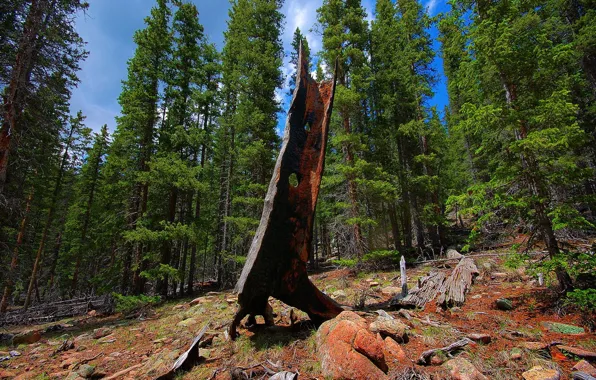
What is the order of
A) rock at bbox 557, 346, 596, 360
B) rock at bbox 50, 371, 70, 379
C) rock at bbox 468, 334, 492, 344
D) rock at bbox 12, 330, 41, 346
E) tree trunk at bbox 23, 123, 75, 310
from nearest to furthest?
rock at bbox 557, 346, 596, 360 → rock at bbox 468, 334, 492, 344 → rock at bbox 50, 371, 70, 379 → rock at bbox 12, 330, 41, 346 → tree trunk at bbox 23, 123, 75, 310

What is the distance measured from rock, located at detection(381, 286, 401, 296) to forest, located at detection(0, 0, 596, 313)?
8.18 ft

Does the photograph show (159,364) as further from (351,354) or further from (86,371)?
(351,354)

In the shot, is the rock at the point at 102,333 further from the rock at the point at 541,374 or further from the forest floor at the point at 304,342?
the rock at the point at 541,374

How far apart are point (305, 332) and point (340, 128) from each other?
11147 mm

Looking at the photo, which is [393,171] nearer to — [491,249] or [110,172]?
[491,249]

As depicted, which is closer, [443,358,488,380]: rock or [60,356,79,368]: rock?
[443,358,488,380]: rock

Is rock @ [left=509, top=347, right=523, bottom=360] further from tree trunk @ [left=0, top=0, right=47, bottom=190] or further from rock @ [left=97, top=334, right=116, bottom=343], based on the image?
tree trunk @ [left=0, top=0, right=47, bottom=190]

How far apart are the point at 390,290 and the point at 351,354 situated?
5.82 meters

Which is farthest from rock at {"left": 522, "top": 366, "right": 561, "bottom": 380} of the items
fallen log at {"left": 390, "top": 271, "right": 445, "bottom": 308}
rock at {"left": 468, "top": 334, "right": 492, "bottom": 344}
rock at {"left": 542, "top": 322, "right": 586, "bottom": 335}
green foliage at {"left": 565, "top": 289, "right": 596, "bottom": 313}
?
fallen log at {"left": 390, "top": 271, "right": 445, "bottom": 308}

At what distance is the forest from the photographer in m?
6.73

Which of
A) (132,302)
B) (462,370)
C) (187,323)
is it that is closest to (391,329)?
(462,370)

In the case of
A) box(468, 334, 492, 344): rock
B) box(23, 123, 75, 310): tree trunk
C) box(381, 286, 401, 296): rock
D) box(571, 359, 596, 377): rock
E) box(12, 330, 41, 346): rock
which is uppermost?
box(23, 123, 75, 310): tree trunk

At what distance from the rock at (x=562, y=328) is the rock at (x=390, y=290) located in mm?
3918

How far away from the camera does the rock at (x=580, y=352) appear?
3.83 meters
